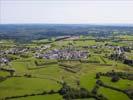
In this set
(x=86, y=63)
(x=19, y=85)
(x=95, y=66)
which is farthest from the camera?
(x=86, y=63)

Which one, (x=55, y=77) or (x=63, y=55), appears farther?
(x=63, y=55)

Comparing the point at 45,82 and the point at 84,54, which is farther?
the point at 84,54

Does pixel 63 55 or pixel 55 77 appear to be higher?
pixel 55 77

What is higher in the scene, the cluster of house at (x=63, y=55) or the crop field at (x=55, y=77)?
the crop field at (x=55, y=77)

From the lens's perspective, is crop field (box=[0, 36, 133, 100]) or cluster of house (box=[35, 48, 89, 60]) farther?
cluster of house (box=[35, 48, 89, 60])

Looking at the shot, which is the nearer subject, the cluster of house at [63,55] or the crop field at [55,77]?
the crop field at [55,77]

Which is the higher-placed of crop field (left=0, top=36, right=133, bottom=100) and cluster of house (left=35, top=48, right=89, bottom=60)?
crop field (left=0, top=36, right=133, bottom=100)

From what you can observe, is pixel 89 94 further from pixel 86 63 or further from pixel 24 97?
pixel 86 63

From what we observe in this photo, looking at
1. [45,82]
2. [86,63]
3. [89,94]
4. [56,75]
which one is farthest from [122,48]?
[89,94]

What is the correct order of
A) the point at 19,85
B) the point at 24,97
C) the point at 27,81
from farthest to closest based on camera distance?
the point at 27,81
the point at 19,85
the point at 24,97
